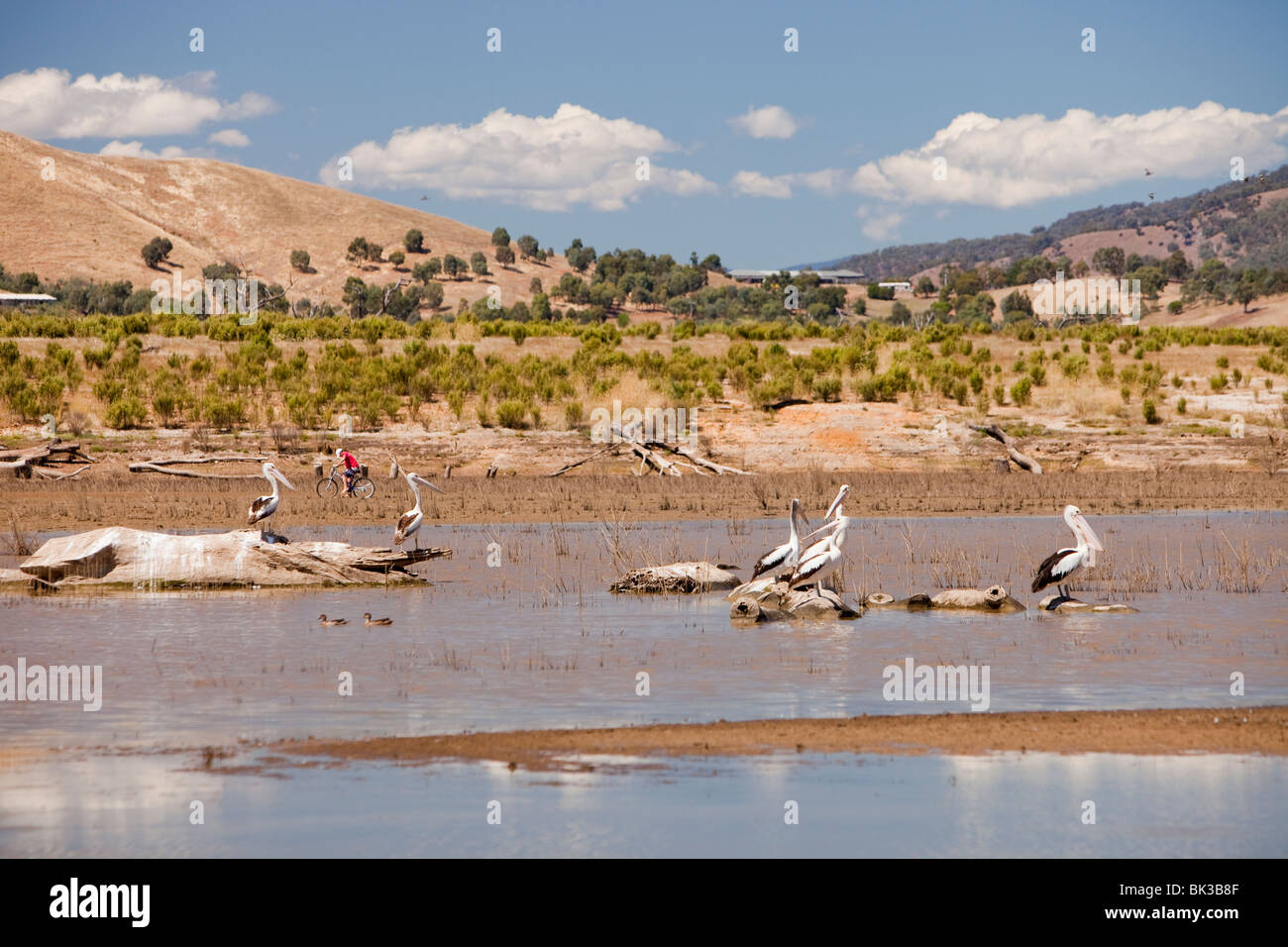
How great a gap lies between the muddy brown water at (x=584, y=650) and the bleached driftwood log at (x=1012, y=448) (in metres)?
12.7

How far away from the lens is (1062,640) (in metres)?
12.4

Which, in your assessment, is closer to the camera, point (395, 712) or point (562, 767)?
point (562, 767)

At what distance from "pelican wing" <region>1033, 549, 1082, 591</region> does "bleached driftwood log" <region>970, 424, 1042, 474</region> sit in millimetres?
17280

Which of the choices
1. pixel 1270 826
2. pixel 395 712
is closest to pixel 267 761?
pixel 395 712

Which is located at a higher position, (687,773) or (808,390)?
(808,390)

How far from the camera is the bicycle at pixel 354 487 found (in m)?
26.8

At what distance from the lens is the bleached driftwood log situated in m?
31.2

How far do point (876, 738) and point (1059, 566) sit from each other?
5.83 meters

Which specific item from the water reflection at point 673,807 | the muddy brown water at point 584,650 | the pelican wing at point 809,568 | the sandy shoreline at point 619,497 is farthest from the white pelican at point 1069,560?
the sandy shoreline at point 619,497

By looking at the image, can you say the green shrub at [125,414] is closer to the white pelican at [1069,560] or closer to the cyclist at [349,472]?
the cyclist at [349,472]

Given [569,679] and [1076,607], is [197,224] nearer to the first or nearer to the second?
[1076,607]

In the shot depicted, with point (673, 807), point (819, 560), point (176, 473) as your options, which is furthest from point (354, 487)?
point (673, 807)
